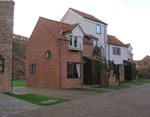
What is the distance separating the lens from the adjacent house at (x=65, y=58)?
19.1m

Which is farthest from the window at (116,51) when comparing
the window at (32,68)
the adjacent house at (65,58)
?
the window at (32,68)

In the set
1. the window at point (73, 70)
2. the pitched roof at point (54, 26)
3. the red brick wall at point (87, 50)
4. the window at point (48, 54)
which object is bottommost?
the window at point (73, 70)

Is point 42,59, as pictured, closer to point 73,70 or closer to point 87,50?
point 73,70

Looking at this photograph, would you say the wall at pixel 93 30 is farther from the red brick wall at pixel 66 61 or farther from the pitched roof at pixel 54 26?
the red brick wall at pixel 66 61

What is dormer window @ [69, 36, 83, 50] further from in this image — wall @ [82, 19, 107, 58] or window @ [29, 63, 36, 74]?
window @ [29, 63, 36, 74]

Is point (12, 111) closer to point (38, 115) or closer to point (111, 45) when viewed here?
point (38, 115)

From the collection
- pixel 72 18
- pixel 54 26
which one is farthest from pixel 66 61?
pixel 72 18

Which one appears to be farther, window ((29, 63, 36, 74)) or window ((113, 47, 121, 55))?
window ((113, 47, 121, 55))

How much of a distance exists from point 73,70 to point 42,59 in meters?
3.97

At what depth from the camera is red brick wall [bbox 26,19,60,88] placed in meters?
19.2

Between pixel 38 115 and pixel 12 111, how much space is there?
1.51 metres

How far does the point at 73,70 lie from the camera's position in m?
20.0

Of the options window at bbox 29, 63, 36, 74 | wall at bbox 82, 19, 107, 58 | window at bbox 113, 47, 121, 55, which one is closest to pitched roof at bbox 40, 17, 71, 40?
wall at bbox 82, 19, 107, 58

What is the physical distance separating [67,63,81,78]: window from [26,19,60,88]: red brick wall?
4.52 feet
